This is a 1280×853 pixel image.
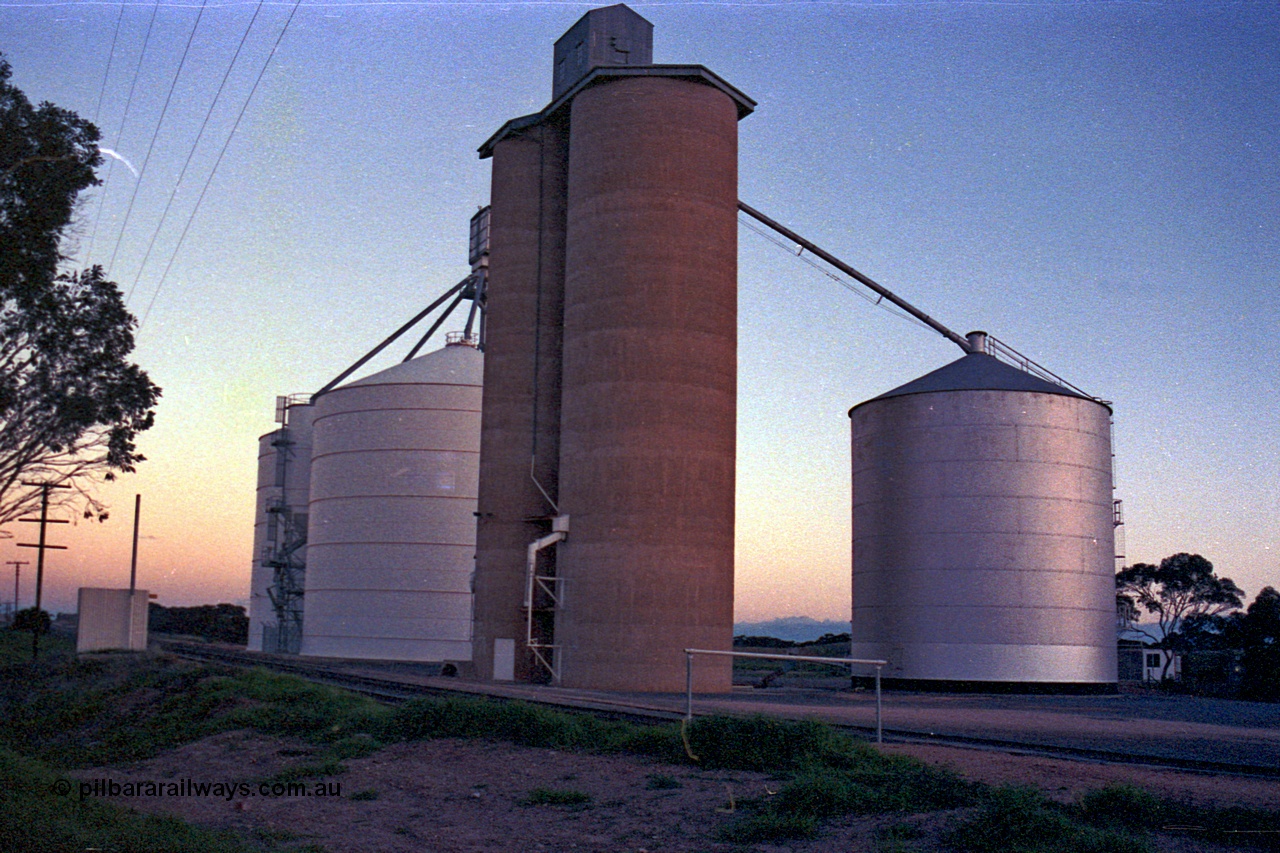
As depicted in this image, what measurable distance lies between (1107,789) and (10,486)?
108ft

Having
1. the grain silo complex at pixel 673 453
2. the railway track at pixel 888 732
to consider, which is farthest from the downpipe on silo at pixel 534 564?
the railway track at pixel 888 732

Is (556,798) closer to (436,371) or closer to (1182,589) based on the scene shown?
(436,371)

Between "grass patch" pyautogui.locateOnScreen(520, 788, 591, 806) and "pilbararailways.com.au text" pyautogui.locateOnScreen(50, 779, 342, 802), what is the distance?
2.64m

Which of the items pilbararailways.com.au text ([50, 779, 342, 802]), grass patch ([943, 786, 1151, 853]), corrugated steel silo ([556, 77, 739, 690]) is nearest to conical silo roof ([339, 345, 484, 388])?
corrugated steel silo ([556, 77, 739, 690])

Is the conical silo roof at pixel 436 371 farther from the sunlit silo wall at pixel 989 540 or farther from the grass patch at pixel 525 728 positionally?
the grass patch at pixel 525 728

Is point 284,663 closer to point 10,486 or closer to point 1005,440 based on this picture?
point 10,486

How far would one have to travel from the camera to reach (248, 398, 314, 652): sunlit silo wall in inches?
2490

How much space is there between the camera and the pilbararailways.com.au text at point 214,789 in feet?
47.3

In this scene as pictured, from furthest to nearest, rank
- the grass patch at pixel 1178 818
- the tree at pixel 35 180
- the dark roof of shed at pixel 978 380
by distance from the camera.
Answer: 1. the dark roof of shed at pixel 978 380
2. the tree at pixel 35 180
3. the grass patch at pixel 1178 818

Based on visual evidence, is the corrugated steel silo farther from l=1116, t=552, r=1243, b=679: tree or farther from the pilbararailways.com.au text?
l=1116, t=552, r=1243, b=679: tree

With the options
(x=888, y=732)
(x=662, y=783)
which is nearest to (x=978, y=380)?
(x=888, y=732)

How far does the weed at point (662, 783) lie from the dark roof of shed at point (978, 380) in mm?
27870

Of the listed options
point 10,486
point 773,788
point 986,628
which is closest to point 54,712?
point 10,486

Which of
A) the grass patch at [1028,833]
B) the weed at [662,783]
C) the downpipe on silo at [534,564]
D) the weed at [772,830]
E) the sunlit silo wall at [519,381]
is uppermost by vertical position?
the sunlit silo wall at [519,381]
